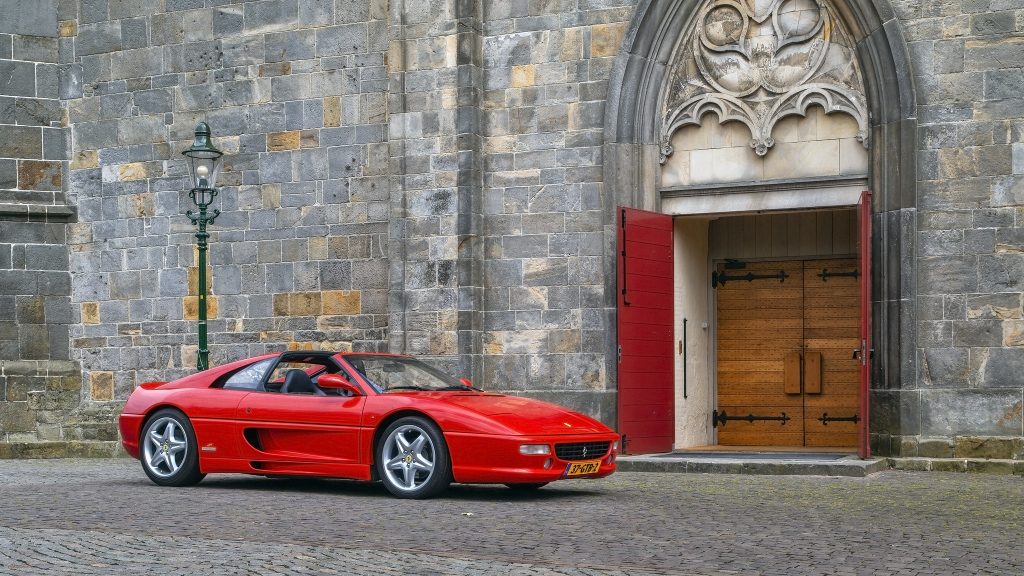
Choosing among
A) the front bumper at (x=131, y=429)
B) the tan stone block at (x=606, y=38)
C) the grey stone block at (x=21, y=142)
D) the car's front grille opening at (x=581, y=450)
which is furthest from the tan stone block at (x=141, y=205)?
the car's front grille opening at (x=581, y=450)

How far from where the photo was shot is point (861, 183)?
1577 centimetres

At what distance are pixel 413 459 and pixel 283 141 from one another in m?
8.47

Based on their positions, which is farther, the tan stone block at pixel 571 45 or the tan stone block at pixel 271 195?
the tan stone block at pixel 271 195

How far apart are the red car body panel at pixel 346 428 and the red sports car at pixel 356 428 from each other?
0.01 metres

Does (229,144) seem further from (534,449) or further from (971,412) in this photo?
(971,412)

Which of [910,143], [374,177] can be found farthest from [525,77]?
[910,143]

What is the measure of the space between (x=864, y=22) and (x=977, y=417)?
4.42 metres

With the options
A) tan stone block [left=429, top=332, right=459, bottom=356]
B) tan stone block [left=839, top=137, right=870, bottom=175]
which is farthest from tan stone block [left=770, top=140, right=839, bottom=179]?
tan stone block [left=429, top=332, right=459, bottom=356]

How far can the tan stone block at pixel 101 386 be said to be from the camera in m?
19.9

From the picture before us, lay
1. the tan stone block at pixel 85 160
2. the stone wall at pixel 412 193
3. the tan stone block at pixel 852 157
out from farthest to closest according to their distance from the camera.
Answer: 1. the tan stone block at pixel 85 160
2. the tan stone block at pixel 852 157
3. the stone wall at pixel 412 193

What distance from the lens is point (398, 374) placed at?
1216 cm

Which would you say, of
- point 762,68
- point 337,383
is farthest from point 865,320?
point 337,383

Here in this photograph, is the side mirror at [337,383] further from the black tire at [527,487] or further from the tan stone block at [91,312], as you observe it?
the tan stone block at [91,312]

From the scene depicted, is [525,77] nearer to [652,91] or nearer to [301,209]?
[652,91]
